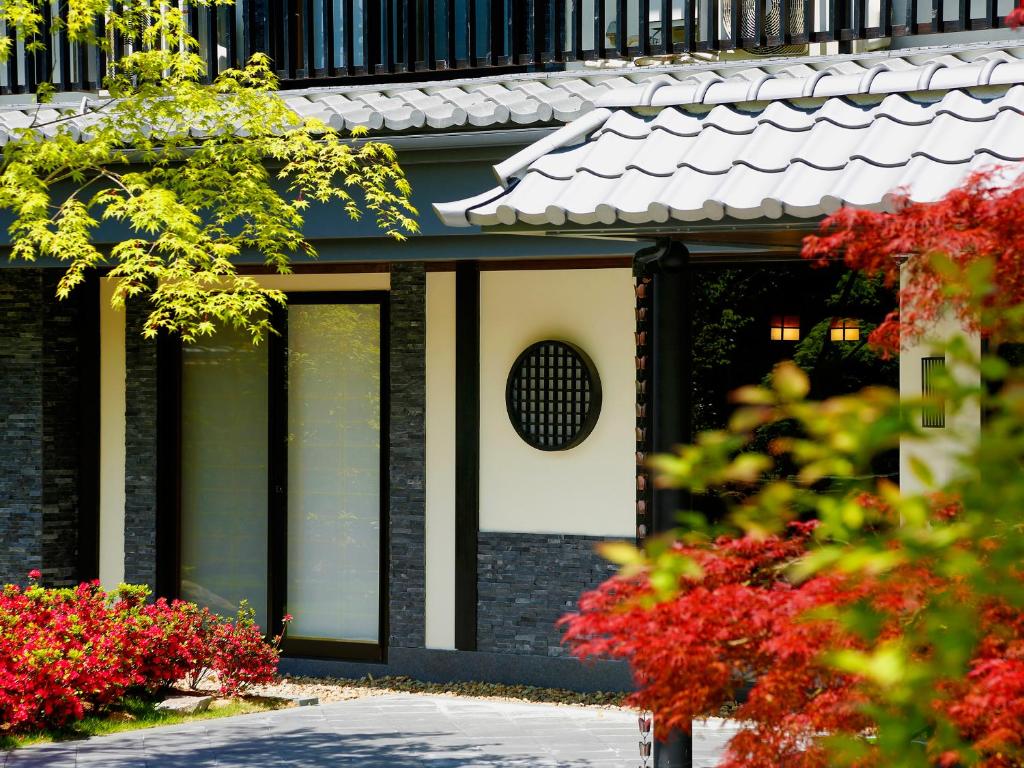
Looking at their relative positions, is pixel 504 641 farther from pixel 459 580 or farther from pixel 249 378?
pixel 249 378

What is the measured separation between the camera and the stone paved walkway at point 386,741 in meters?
7.93

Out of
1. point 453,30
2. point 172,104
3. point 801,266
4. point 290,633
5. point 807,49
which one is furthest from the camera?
point 807,49

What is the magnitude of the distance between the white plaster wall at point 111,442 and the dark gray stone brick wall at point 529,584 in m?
2.98

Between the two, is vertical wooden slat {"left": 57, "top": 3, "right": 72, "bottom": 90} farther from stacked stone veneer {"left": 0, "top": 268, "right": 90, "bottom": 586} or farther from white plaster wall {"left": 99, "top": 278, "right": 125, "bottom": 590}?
white plaster wall {"left": 99, "top": 278, "right": 125, "bottom": 590}

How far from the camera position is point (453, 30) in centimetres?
1034

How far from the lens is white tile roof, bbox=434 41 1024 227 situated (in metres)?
5.78

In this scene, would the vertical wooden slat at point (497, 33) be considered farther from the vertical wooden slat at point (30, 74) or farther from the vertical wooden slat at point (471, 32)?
the vertical wooden slat at point (30, 74)

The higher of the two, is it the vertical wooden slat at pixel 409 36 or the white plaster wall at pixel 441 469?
the vertical wooden slat at pixel 409 36

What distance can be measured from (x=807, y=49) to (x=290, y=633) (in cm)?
655

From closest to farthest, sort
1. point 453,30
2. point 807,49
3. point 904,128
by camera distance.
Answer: point 904,128
point 453,30
point 807,49

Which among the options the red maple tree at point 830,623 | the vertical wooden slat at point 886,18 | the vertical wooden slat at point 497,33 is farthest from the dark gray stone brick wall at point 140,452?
the red maple tree at point 830,623

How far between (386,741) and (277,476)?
319 cm

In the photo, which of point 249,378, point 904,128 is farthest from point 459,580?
point 904,128

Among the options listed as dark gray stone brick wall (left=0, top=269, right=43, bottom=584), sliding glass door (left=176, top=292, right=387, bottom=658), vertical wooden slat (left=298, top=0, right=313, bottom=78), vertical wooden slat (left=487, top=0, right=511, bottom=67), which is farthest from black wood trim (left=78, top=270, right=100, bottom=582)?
vertical wooden slat (left=487, top=0, right=511, bottom=67)
